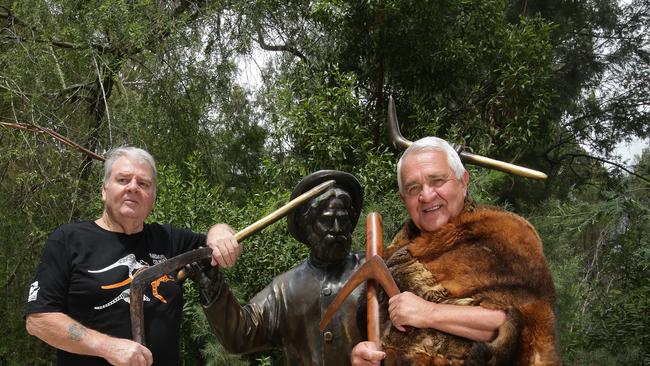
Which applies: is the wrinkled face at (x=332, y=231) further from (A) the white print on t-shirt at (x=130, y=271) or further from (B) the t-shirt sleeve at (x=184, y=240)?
(A) the white print on t-shirt at (x=130, y=271)

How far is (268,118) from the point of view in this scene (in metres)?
6.76

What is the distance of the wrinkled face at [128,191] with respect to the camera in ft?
7.87

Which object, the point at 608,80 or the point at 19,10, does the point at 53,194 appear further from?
the point at 608,80

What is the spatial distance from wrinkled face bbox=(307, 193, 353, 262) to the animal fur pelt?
1.13ft

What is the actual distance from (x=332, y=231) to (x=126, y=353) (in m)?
0.85

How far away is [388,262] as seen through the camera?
2.36 meters

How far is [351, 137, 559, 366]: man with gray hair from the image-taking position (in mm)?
2031

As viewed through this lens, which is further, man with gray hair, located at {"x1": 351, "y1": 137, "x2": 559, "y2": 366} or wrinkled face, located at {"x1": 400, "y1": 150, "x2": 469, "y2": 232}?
wrinkled face, located at {"x1": 400, "y1": 150, "x2": 469, "y2": 232}

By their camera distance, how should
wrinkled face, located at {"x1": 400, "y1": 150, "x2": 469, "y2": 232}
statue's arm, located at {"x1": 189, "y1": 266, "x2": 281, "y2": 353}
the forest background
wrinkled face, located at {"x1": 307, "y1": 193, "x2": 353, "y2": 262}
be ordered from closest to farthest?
wrinkled face, located at {"x1": 400, "y1": 150, "x2": 469, "y2": 232} < statue's arm, located at {"x1": 189, "y1": 266, "x2": 281, "y2": 353} < wrinkled face, located at {"x1": 307, "y1": 193, "x2": 353, "y2": 262} < the forest background

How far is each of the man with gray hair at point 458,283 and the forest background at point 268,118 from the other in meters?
3.06

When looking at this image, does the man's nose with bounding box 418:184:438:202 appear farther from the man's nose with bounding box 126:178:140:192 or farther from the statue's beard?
the man's nose with bounding box 126:178:140:192

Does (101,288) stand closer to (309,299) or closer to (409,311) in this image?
(309,299)

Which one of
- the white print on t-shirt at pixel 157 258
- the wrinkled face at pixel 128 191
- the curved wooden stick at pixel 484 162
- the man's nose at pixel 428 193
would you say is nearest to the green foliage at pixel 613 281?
the curved wooden stick at pixel 484 162

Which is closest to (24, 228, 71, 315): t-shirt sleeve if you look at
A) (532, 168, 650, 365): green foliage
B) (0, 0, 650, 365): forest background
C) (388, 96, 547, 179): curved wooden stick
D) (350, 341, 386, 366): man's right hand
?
(350, 341, 386, 366): man's right hand
